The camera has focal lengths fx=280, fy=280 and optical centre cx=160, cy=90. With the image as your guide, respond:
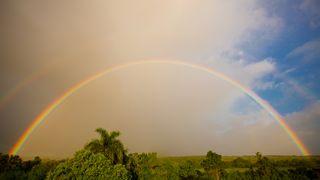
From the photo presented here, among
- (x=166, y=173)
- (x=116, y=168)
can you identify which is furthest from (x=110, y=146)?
(x=166, y=173)

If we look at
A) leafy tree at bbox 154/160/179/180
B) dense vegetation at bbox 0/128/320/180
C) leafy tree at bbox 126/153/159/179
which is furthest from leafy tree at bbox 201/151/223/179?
leafy tree at bbox 126/153/159/179

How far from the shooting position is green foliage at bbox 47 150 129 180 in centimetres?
3278

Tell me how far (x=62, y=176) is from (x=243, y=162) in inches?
5264

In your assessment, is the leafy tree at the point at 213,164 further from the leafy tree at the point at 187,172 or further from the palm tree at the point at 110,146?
the palm tree at the point at 110,146

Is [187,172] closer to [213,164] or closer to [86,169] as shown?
[213,164]

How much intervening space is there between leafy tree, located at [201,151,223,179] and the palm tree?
43.8 m

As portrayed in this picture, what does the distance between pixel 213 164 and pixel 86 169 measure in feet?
218

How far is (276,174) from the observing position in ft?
254

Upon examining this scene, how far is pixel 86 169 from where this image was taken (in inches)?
1324

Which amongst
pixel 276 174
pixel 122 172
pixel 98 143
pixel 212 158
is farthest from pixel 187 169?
pixel 122 172

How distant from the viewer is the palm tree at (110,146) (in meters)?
55.6

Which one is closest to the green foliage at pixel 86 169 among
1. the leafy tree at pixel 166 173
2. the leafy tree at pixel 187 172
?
the leafy tree at pixel 166 173

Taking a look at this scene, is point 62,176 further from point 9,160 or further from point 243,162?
point 243,162

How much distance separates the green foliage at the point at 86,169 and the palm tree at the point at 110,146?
20.4 meters
